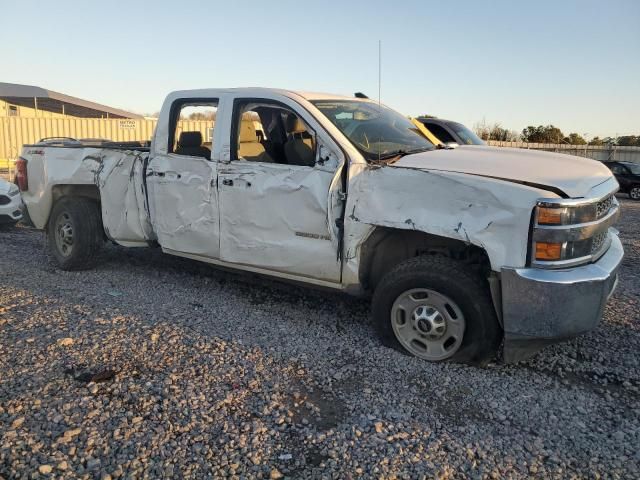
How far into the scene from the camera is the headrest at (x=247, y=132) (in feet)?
15.7

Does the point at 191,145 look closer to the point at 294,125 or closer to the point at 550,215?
the point at 294,125

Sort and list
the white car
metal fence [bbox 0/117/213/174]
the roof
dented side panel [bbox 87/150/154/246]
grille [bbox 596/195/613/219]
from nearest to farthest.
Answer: grille [bbox 596/195/613/219], dented side panel [bbox 87/150/154/246], the white car, metal fence [bbox 0/117/213/174], the roof

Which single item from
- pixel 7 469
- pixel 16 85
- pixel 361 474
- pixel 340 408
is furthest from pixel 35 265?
pixel 16 85

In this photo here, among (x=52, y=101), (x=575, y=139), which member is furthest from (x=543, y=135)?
(x=52, y=101)

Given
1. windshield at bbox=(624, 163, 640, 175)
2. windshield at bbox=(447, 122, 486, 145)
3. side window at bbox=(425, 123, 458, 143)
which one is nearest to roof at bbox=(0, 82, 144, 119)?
side window at bbox=(425, 123, 458, 143)

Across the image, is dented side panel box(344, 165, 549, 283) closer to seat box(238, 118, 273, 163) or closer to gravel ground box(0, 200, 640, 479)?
gravel ground box(0, 200, 640, 479)

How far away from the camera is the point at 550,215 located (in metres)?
3.23

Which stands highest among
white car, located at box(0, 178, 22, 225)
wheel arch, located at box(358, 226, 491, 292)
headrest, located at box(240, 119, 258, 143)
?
headrest, located at box(240, 119, 258, 143)

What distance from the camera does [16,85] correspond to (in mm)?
27406

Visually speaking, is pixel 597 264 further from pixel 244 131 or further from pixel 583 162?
pixel 244 131

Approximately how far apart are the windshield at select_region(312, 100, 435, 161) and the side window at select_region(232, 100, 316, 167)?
1.00 feet

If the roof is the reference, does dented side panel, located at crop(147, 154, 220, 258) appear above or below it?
below

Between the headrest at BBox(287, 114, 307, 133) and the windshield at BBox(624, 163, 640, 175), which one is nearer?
the headrest at BBox(287, 114, 307, 133)

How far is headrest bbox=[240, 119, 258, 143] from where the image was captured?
4.79 m
